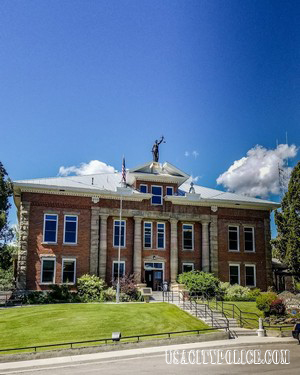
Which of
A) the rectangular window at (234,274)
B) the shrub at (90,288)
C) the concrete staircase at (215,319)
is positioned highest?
the rectangular window at (234,274)

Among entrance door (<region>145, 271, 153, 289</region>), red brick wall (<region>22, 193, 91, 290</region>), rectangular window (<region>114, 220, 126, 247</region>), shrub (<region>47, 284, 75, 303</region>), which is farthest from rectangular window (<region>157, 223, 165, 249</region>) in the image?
shrub (<region>47, 284, 75, 303</region>)

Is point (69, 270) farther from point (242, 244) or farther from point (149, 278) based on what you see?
point (242, 244)

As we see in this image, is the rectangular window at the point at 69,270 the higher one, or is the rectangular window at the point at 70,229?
the rectangular window at the point at 70,229

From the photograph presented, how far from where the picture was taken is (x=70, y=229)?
36.9m

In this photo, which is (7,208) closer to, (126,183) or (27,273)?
(27,273)

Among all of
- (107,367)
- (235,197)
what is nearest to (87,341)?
(107,367)

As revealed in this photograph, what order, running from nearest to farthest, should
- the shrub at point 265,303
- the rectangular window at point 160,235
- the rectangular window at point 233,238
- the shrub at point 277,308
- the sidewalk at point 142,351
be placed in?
the sidewalk at point 142,351 → the shrub at point 277,308 → the shrub at point 265,303 → the rectangular window at point 160,235 → the rectangular window at point 233,238

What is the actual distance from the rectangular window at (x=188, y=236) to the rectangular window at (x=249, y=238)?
6.02m

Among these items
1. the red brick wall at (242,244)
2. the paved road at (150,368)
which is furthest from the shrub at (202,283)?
the paved road at (150,368)

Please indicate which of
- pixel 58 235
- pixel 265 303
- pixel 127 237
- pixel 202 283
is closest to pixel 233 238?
pixel 202 283

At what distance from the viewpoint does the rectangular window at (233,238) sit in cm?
4134

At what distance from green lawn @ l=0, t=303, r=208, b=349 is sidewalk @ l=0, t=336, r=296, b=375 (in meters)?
1.97

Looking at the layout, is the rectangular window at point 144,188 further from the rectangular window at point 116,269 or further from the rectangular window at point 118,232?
the rectangular window at point 116,269

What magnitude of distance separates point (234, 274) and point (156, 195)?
11245mm
